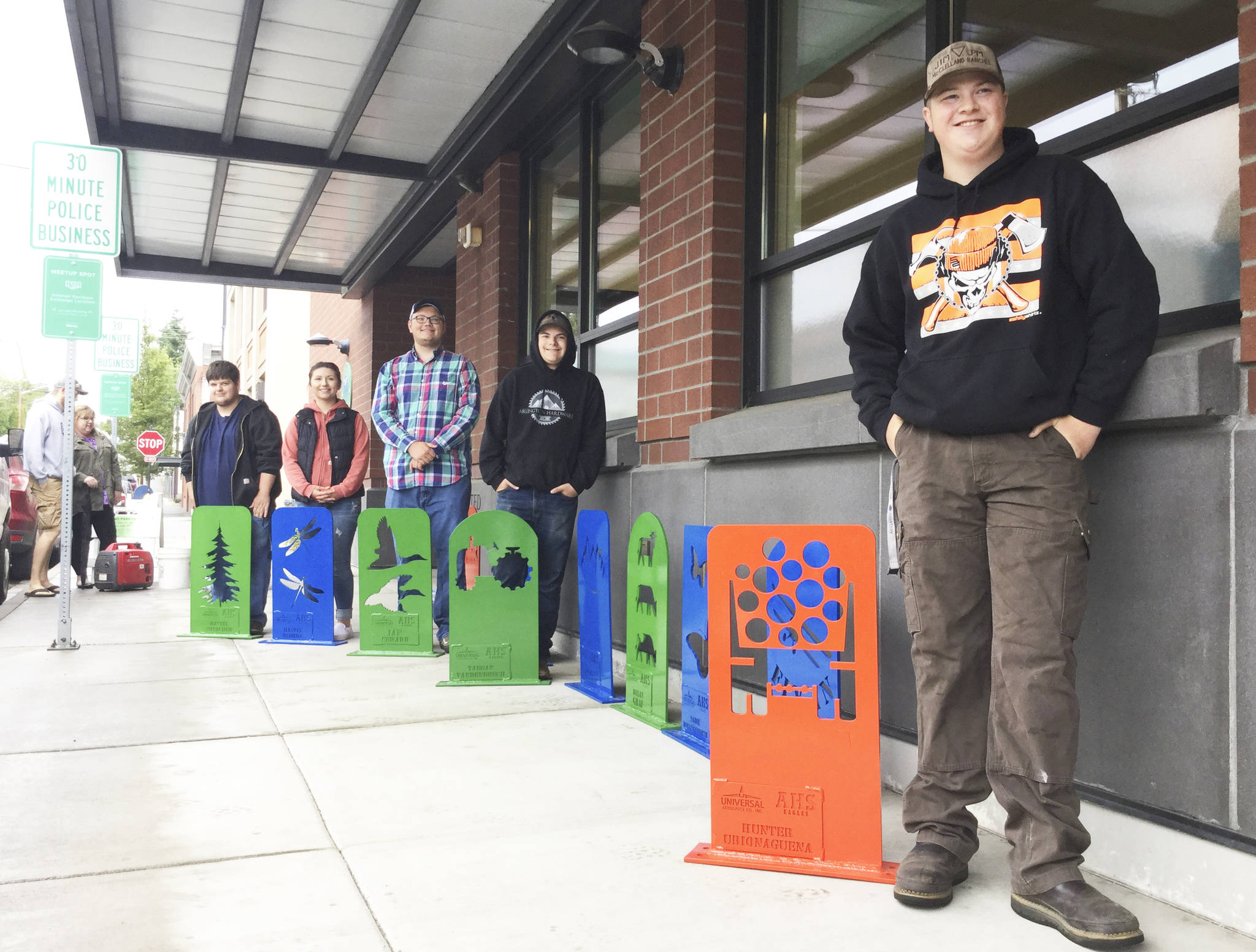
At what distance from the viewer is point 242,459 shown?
724 centimetres

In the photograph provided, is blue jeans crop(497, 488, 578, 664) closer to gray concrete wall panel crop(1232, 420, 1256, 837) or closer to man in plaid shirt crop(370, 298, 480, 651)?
man in plaid shirt crop(370, 298, 480, 651)

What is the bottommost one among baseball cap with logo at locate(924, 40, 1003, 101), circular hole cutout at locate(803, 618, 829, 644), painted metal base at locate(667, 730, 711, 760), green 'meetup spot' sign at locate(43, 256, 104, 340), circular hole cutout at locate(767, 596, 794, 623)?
painted metal base at locate(667, 730, 711, 760)

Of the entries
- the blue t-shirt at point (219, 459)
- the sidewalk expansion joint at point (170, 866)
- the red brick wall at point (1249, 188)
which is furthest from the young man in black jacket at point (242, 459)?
the red brick wall at point (1249, 188)

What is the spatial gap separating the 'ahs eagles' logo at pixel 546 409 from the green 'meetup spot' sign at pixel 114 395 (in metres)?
15.9

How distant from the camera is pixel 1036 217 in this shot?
2523 mm

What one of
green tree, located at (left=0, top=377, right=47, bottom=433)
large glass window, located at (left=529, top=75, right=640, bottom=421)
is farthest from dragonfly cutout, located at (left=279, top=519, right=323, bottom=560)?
green tree, located at (left=0, top=377, right=47, bottom=433)

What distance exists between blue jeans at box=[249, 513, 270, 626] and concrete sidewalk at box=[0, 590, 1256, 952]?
81.6 inches

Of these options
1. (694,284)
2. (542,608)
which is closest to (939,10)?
(694,284)

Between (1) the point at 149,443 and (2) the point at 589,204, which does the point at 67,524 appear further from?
(1) the point at 149,443

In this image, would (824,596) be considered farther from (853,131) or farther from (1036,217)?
(853,131)

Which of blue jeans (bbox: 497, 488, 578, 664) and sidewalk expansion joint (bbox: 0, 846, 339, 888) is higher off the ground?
blue jeans (bbox: 497, 488, 578, 664)

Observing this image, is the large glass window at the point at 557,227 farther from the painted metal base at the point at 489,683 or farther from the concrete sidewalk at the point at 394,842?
the concrete sidewalk at the point at 394,842

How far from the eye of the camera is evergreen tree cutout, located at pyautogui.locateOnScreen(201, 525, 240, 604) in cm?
700

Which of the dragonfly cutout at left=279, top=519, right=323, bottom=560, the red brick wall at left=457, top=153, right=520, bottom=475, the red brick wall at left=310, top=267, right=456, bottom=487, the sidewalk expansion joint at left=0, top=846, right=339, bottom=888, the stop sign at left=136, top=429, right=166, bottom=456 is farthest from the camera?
the stop sign at left=136, top=429, right=166, bottom=456
